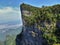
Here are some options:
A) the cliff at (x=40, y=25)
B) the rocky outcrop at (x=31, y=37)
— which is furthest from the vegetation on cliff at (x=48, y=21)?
the rocky outcrop at (x=31, y=37)

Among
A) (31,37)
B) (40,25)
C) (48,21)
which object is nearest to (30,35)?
(31,37)

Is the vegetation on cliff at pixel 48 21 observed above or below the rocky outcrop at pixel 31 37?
above

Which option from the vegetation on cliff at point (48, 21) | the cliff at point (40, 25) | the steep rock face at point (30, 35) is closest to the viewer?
the vegetation on cliff at point (48, 21)

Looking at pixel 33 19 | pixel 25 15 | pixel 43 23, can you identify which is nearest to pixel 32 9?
pixel 25 15

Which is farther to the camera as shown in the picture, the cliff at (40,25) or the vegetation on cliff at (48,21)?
the cliff at (40,25)

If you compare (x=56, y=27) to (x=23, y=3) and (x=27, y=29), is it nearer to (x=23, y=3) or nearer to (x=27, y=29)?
(x=27, y=29)

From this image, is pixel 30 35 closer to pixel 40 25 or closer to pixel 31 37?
pixel 31 37

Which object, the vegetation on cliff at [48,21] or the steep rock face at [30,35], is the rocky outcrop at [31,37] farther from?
the vegetation on cliff at [48,21]
